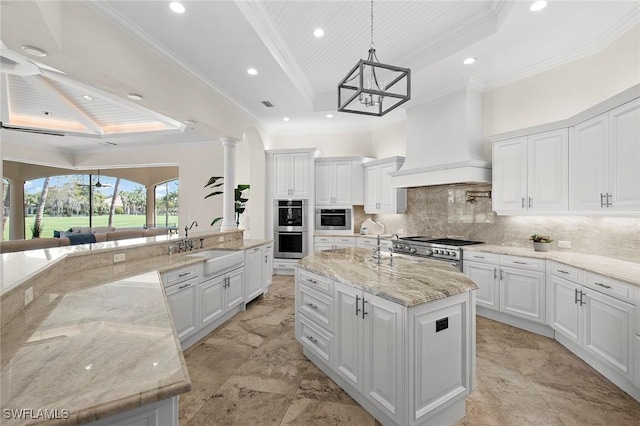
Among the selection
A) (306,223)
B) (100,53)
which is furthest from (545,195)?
(100,53)

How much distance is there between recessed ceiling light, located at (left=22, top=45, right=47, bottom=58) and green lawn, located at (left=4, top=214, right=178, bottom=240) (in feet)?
28.6

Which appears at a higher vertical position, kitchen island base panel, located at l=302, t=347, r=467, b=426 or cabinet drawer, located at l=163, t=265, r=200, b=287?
cabinet drawer, located at l=163, t=265, r=200, b=287

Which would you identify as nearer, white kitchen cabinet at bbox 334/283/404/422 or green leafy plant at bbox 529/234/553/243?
white kitchen cabinet at bbox 334/283/404/422

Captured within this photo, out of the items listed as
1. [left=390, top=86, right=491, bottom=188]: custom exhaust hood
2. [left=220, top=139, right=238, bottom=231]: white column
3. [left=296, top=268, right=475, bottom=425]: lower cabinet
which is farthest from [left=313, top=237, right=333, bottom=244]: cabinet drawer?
[left=296, top=268, right=475, bottom=425]: lower cabinet

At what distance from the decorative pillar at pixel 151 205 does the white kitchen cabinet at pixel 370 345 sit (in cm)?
991

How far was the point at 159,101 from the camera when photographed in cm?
303

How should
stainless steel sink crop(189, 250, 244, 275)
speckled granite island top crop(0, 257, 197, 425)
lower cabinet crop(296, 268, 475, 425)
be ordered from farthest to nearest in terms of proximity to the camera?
stainless steel sink crop(189, 250, 244, 275)
lower cabinet crop(296, 268, 475, 425)
speckled granite island top crop(0, 257, 197, 425)

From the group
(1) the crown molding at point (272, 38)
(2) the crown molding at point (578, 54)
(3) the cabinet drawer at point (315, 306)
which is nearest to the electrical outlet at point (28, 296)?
(3) the cabinet drawer at point (315, 306)

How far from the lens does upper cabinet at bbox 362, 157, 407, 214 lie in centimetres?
511

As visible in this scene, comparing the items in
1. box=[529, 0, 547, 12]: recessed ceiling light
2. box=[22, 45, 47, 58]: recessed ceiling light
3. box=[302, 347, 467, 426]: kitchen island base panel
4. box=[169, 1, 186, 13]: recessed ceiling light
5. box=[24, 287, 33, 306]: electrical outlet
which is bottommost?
box=[302, 347, 467, 426]: kitchen island base panel

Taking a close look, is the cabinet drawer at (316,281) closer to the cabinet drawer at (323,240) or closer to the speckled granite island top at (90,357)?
the speckled granite island top at (90,357)

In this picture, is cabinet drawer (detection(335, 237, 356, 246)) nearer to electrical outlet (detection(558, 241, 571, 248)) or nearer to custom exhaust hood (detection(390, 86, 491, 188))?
custom exhaust hood (detection(390, 86, 491, 188))

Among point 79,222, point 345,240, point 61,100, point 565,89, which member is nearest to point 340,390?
point 345,240

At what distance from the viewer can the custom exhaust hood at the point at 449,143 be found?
12.4 feet
